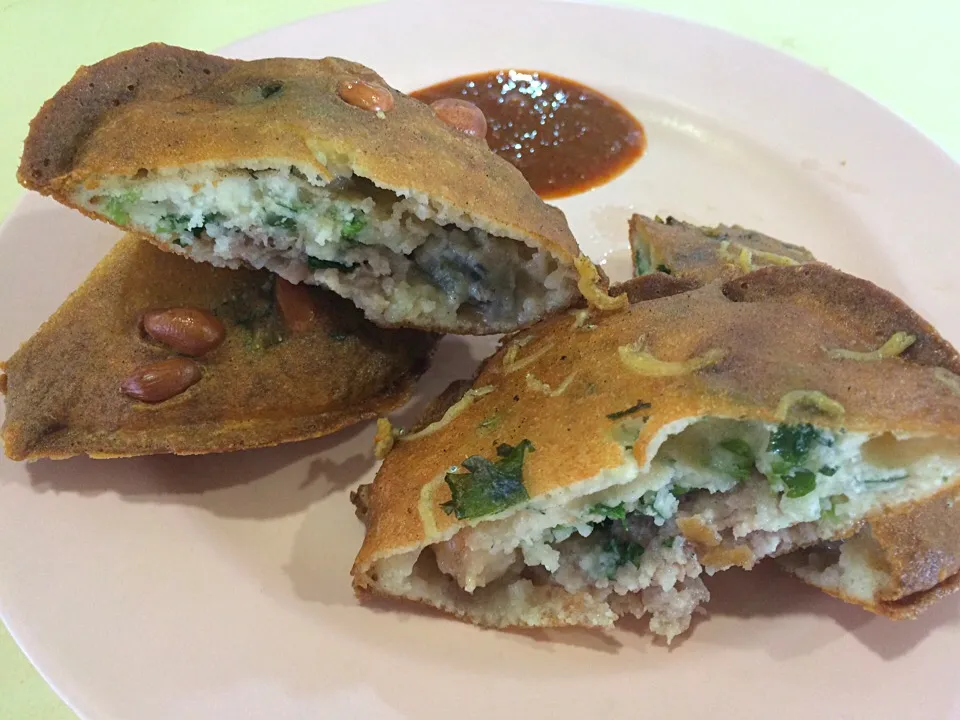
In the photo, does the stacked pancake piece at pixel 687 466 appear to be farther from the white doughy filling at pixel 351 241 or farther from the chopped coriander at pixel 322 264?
the chopped coriander at pixel 322 264

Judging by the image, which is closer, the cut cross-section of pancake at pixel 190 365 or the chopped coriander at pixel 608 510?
the chopped coriander at pixel 608 510

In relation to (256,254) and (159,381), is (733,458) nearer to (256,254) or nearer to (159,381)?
(256,254)

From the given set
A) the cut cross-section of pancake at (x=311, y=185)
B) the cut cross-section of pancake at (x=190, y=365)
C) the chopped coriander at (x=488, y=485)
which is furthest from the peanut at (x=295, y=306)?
the chopped coriander at (x=488, y=485)

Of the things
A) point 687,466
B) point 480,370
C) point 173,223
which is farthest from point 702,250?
point 173,223

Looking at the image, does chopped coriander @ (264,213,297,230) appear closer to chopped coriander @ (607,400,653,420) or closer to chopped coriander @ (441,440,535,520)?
chopped coriander @ (441,440,535,520)

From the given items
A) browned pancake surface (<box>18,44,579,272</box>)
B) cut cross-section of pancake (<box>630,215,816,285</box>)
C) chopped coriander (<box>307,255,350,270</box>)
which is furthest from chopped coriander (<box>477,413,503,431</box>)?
cut cross-section of pancake (<box>630,215,816,285</box>)
